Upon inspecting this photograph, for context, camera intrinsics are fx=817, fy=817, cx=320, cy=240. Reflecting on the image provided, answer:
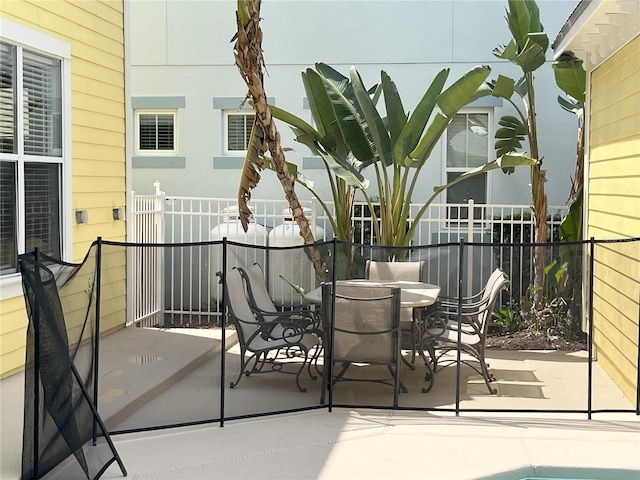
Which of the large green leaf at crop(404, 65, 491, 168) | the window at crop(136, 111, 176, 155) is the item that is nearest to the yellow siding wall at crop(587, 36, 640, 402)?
the large green leaf at crop(404, 65, 491, 168)

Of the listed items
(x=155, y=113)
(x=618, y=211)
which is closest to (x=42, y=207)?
(x=155, y=113)

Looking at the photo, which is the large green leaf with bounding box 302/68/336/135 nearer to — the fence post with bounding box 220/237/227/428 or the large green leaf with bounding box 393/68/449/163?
the large green leaf with bounding box 393/68/449/163

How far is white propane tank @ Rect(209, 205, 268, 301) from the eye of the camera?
727cm

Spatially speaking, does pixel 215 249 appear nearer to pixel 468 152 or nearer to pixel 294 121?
pixel 294 121

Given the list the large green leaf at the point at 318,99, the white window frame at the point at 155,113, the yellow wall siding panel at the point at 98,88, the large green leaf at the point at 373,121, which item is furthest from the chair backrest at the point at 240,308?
the white window frame at the point at 155,113

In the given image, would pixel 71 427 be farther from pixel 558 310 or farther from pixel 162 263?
pixel 558 310

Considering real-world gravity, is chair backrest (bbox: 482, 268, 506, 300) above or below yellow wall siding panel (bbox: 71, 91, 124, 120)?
below

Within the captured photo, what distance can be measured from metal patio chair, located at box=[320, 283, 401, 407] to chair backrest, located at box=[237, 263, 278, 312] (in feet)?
2.02

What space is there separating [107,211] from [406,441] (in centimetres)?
501

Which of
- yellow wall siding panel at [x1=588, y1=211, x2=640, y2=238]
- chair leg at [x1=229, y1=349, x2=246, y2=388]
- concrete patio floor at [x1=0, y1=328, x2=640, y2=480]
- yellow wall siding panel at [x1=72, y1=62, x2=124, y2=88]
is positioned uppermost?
yellow wall siding panel at [x1=72, y1=62, x2=124, y2=88]

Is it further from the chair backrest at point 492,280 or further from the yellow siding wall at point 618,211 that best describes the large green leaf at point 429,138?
the chair backrest at point 492,280

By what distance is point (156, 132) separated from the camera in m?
13.5

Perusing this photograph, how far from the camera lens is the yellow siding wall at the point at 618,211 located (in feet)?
23.2

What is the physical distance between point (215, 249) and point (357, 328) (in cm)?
170
